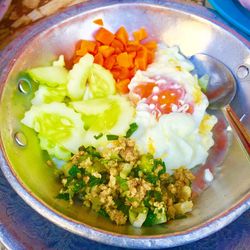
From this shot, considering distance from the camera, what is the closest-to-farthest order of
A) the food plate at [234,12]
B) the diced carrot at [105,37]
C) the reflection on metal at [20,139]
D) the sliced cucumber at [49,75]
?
the reflection on metal at [20,139], the sliced cucumber at [49,75], the diced carrot at [105,37], the food plate at [234,12]

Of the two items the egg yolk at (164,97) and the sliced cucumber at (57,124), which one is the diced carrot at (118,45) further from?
the sliced cucumber at (57,124)

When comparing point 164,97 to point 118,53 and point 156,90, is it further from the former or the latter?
point 118,53

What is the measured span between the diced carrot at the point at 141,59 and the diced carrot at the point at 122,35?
0.06 m

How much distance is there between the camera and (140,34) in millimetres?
1376

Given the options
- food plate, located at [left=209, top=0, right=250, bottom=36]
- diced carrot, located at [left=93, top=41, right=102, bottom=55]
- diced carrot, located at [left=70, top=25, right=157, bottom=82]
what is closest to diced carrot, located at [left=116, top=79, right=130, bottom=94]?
diced carrot, located at [left=70, top=25, right=157, bottom=82]

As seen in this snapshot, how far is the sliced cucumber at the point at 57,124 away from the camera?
116 centimetres

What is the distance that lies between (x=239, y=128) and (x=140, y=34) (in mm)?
398

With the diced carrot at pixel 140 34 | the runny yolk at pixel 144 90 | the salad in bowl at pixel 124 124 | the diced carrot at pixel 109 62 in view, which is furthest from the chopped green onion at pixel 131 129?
the diced carrot at pixel 140 34

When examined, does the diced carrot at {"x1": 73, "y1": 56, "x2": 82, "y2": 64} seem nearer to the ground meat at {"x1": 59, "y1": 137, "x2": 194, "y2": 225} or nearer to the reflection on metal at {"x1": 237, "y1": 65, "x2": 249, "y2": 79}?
the ground meat at {"x1": 59, "y1": 137, "x2": 194, "y2": 225}

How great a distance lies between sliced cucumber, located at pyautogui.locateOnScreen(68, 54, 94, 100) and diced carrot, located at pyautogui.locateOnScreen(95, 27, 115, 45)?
3.5 inches

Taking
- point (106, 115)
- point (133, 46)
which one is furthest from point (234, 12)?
point (106, 115)

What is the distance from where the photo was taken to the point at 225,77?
1.35 m

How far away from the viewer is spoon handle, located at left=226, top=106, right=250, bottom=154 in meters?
1.17

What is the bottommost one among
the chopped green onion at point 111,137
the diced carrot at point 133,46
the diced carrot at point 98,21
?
the chopped green onion at point 111,137
